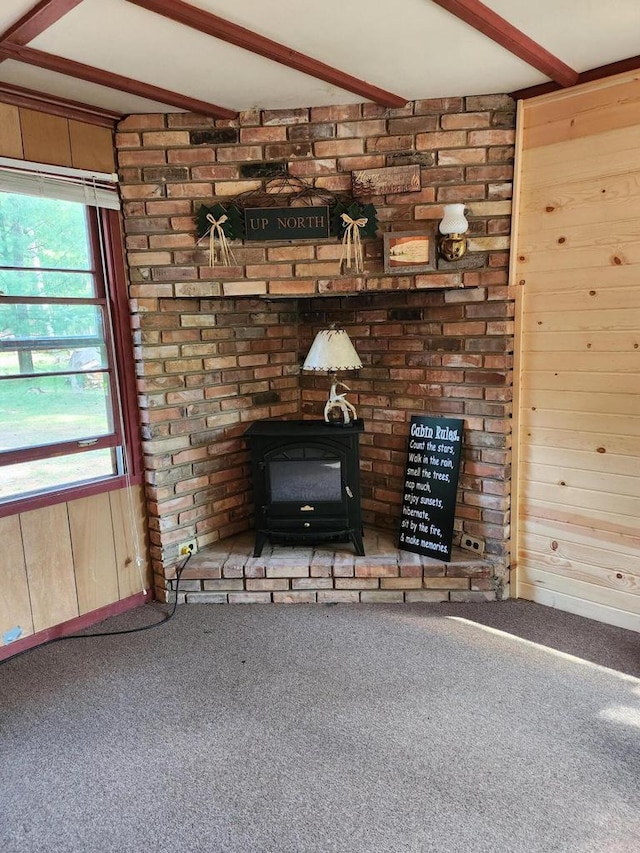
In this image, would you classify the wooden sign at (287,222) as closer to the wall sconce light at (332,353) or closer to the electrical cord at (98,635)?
the wall sconce light at (332,353)

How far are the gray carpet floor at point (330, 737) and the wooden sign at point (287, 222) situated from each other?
187 cm

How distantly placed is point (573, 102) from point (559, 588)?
2.23 m

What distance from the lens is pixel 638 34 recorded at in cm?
200

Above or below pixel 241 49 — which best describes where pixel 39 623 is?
below

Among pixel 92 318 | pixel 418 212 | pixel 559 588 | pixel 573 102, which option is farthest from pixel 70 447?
pixel 573 102

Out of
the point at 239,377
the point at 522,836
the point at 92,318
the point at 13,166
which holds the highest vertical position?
the point at 13,166

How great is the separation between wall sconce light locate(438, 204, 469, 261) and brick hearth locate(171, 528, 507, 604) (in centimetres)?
152

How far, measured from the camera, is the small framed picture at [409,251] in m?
2.57

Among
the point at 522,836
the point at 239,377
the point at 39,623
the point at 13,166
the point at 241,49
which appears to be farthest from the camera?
the point at 239,377

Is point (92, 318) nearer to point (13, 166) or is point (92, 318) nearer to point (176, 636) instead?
point (13, 166)

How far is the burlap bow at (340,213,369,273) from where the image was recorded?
2.58m

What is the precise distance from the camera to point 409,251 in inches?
102

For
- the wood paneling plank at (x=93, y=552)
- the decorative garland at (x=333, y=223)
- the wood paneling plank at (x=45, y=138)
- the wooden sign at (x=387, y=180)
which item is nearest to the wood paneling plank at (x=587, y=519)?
the decorative garland at (x=333, y=223)

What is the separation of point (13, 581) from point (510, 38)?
116 inches
